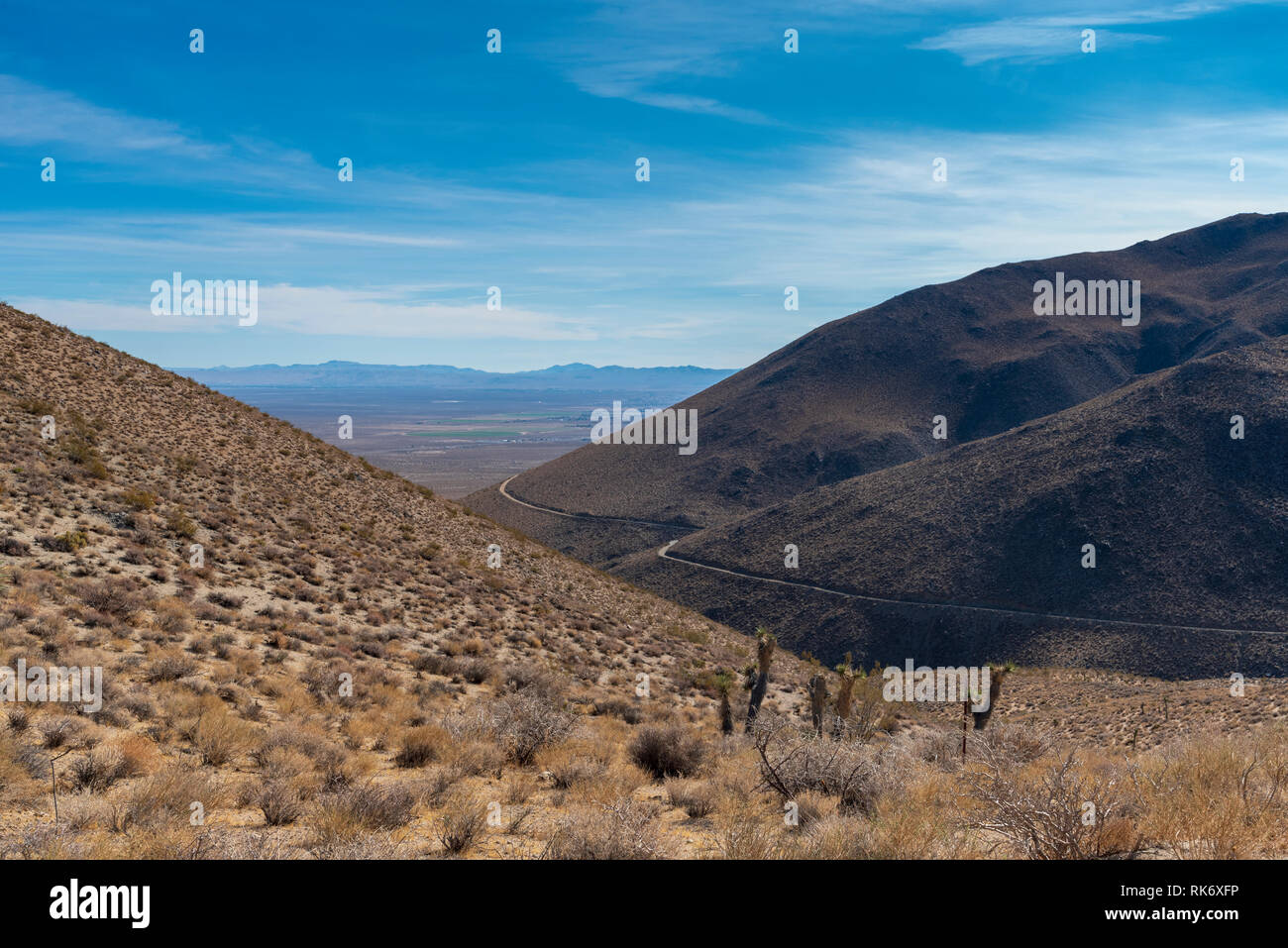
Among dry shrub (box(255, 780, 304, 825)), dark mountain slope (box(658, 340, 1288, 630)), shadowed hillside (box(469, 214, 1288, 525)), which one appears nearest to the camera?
dry shrub (box(255, 780, 304, 825))

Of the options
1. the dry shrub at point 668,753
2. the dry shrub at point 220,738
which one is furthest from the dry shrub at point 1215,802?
the dry shrub at point 220,738

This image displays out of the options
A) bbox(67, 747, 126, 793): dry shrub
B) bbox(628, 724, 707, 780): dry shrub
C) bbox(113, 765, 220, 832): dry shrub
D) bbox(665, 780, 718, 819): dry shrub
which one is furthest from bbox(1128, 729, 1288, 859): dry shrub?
bbox(67, 747, 126, 793): dry shrub

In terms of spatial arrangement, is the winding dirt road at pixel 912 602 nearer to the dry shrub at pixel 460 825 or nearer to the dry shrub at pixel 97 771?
the dry shrub at pixel 460 825

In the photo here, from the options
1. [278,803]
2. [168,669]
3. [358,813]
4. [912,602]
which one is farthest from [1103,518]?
[278,803]

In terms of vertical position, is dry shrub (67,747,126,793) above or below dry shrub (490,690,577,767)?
above

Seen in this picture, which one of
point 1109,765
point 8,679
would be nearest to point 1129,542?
point 1109,765

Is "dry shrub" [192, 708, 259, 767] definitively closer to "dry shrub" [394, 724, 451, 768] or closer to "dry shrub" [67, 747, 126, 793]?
"dry shrub" [67, 747, 126, 793]

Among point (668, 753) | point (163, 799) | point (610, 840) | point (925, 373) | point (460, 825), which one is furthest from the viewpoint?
point (925, 373)

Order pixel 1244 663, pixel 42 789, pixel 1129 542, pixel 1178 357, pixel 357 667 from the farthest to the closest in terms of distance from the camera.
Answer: pixel 1178 357, pixel 1129 542, pixel 1244 663, pixel 357 667, pixel 42 789

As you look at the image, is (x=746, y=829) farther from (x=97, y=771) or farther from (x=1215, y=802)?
(x=97, y=771)
